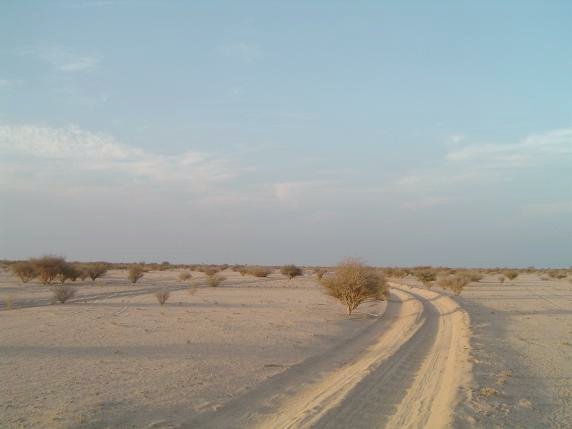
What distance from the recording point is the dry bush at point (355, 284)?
2820 cm

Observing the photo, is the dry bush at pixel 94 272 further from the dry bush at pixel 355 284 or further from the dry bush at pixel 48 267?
the dry bush at pixel 355 284

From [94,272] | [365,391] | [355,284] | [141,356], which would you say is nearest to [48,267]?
[94,272]

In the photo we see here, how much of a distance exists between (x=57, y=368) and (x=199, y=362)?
375 cm

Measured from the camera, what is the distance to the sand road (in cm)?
917

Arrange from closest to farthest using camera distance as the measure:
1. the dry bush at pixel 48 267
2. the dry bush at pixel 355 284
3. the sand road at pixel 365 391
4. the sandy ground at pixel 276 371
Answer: the sand road at pixel 365 391, the sandy ground at pixel 276 371, the dry bush at pixel 355 284, the dry bush at pixel 48 267

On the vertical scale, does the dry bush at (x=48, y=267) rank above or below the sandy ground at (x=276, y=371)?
above

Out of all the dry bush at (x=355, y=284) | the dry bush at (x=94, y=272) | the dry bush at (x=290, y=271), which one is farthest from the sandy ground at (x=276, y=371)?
the dry bush at (x=290, y=271)

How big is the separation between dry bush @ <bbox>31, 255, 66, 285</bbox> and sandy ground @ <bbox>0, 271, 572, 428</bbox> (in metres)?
25.4

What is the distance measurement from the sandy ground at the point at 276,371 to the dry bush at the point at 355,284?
2.77m

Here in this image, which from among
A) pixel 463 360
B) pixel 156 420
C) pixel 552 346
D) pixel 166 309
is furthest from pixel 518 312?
pixel 156 420

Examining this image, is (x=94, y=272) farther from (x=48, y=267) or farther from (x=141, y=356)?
(x=141, y=356)

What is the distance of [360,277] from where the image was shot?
1111 inches

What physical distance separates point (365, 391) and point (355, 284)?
56.6ft

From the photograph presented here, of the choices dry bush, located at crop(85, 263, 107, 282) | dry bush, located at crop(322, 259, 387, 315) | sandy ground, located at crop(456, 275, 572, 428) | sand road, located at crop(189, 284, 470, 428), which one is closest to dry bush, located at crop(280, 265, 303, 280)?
dry bush, located at crop(85, 263, 107, 282)
